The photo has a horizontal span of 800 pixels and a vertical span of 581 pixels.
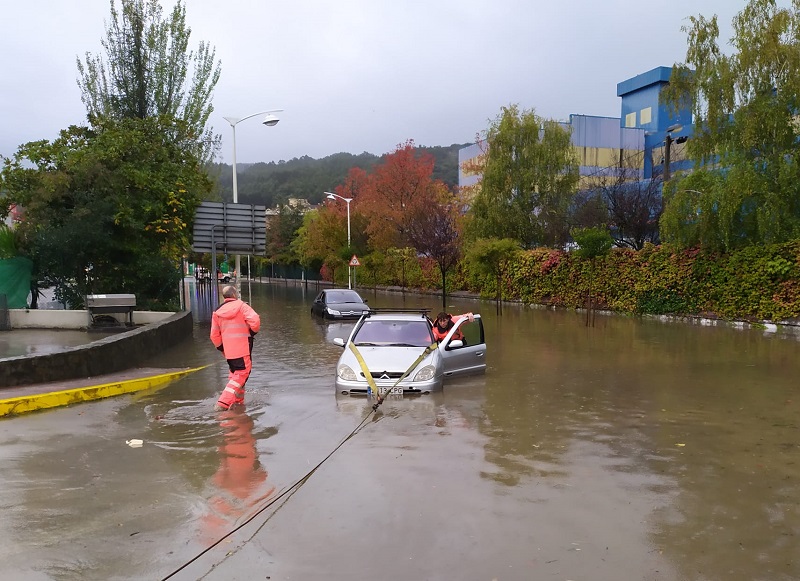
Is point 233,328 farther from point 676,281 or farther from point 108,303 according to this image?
point 676,281

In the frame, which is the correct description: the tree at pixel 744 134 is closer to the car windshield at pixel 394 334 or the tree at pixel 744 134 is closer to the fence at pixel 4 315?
the car windshield at pixel 394 334

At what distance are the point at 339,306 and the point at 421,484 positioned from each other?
18637 millimetres

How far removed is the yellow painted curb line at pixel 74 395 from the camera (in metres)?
8.37

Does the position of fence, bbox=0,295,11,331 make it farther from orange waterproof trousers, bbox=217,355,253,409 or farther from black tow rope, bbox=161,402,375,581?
black tow rope, bbox=161,402,375,581

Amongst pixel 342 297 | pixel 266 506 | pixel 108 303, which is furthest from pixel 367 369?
pixel 342 297

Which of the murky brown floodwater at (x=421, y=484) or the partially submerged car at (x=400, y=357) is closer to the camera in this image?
the murky brown floodwater at (x=421, y=484)

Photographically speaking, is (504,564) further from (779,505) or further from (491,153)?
(491,153)

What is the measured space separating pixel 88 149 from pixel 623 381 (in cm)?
1625

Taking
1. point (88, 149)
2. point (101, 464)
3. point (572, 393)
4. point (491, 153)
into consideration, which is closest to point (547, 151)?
point (491, 153)

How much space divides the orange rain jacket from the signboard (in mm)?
10973

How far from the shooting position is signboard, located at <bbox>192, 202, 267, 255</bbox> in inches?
782

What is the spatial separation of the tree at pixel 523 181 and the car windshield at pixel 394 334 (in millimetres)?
23886

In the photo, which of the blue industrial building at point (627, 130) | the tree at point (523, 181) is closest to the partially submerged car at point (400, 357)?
the tree at point (523, 181)

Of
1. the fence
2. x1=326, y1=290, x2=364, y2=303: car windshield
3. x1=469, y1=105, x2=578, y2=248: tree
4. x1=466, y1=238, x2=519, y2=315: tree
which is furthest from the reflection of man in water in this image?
x1=469, y1=105, x2=578, y2=248: tree
